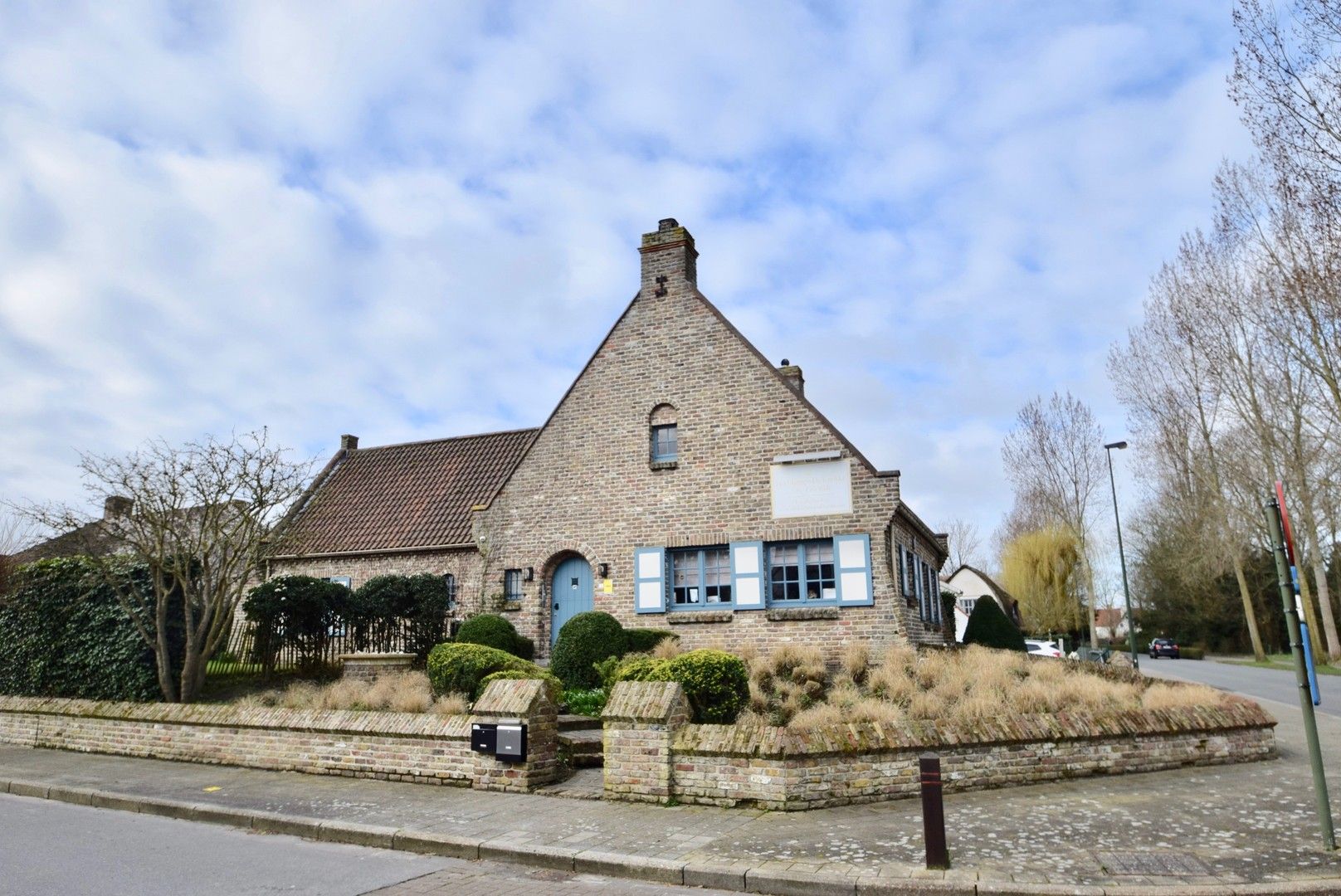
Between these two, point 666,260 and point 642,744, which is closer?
point 642,744

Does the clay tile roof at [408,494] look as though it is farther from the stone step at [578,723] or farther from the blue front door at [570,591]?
the stone step at [578,723]

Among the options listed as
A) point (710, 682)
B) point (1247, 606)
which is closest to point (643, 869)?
point (710, 682)

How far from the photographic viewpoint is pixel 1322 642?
130 ft

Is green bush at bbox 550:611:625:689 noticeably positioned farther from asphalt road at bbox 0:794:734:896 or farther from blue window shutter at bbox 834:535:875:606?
asphalt road at bbox 0:794:734:896

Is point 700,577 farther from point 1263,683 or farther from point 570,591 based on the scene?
point 1263,683

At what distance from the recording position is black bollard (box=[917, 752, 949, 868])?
6625mm

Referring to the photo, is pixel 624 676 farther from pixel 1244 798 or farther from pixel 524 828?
pixel 1244 798

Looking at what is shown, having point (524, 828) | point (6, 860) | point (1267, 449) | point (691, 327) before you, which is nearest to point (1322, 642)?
point (1267, 449)

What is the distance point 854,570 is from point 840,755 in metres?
8.34

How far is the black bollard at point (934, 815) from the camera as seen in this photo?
21.7ft

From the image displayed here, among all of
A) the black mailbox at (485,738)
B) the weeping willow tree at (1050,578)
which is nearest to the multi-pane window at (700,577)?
the black mailbox at (485,738)

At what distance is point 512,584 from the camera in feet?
64.0

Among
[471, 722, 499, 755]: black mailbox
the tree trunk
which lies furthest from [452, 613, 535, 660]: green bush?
the tree trunk

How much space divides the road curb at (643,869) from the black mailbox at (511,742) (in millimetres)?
1669
